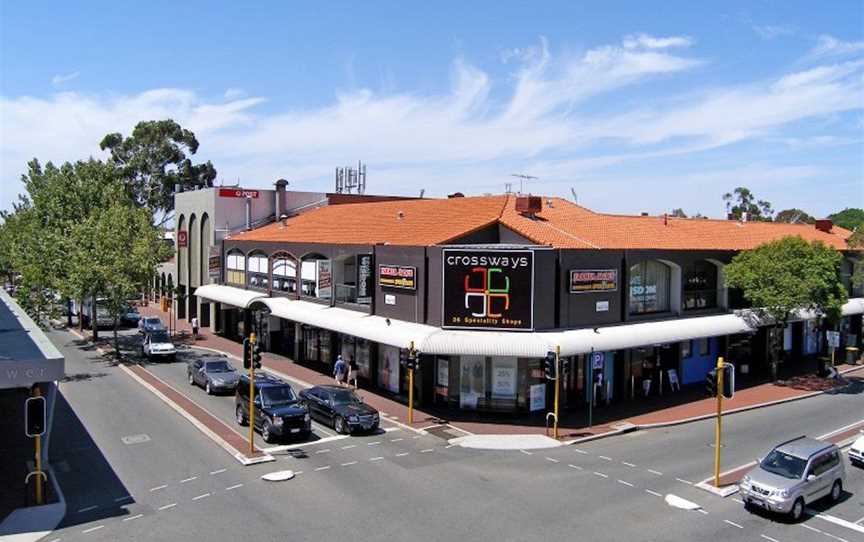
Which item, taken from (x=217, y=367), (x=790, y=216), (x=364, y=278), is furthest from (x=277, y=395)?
(x=790, y=216)

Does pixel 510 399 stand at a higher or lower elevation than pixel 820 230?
lower

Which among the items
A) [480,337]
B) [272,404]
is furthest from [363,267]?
[272,404]

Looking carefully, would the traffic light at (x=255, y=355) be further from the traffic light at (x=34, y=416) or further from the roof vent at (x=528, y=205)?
the roof vent at (x=528, y=205)

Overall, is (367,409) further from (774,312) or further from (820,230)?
(820,230)

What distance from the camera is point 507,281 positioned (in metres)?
28.8

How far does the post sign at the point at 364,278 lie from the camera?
3422 centimetres

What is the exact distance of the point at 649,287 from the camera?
112 feet

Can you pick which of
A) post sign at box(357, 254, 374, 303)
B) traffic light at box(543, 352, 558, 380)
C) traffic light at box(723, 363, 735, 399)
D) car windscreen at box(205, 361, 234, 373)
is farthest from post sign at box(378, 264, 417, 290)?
traffic light at box(723, 363, 735, 399)

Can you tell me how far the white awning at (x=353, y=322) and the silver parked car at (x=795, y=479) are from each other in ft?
44.7

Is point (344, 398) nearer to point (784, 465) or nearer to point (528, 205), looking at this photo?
point (528, 205)

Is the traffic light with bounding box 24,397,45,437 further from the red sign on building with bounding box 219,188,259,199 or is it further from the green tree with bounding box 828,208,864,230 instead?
the green tree with bounding box 828,208,864,230

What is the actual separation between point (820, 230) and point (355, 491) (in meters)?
49.3

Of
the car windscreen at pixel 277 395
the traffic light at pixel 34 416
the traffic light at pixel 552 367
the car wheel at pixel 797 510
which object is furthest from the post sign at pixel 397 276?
the car wheel at pixel 797 510

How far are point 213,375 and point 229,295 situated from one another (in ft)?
48.3
